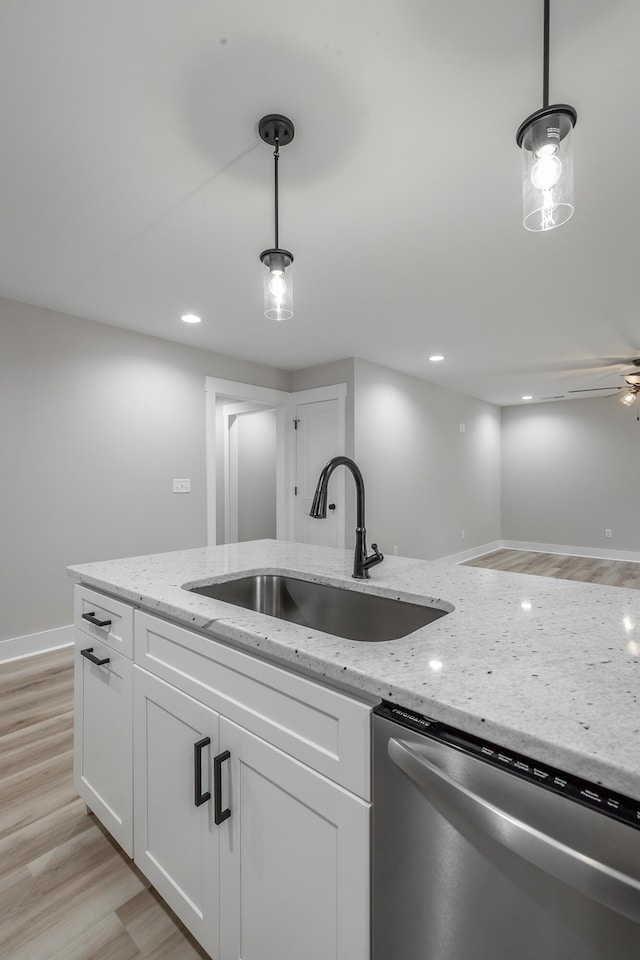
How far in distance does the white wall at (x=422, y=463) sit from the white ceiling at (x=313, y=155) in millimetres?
1644

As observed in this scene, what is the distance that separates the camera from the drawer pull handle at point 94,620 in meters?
1.42

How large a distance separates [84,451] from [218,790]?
302cm

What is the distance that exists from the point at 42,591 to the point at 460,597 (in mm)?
3137

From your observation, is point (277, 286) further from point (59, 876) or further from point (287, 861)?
point (59, 876)

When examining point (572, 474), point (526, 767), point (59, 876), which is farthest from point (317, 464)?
point (572, 474)

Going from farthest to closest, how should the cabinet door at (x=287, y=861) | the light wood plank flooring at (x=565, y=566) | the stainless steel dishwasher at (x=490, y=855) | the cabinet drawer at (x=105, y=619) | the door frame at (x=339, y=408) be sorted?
the light wood plank flooring at (x=565, y=566)
the door frame at (x=339, y=408)
the cabinet drawer at (x=105, y=619)
the cabinet door at (x=287, y=861)
the stainless steel dishwasher at (x=490, y=855)

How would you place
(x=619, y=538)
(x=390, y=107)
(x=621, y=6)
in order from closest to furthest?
(x=621, y=6) → (x=390, y=107) → (x=619, y=538)

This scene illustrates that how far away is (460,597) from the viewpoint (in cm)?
123

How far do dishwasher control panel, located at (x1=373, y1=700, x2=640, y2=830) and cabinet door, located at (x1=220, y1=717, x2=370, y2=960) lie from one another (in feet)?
0.61

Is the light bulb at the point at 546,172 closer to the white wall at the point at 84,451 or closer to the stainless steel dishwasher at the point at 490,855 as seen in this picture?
the stainless steel dishwasher at the point at 490,855

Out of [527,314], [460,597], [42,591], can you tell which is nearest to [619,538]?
[527,314]

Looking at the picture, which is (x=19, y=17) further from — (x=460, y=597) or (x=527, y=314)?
(x=527, y=314)

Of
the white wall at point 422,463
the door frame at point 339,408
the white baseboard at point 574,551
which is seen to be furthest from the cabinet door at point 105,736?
the white baseboard at point 574,551

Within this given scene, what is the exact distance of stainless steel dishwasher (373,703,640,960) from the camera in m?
0.51
